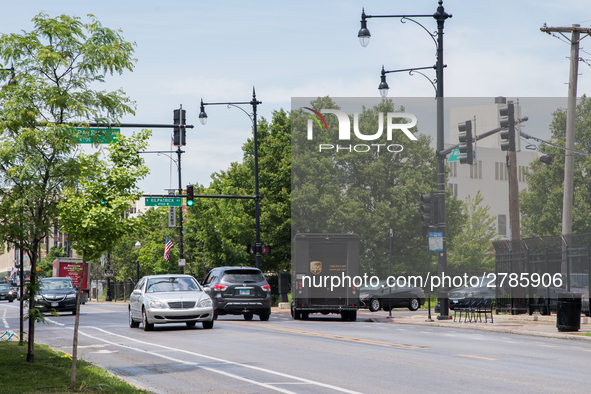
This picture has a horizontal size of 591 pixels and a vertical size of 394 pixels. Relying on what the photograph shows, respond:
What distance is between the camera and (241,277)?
2581cm

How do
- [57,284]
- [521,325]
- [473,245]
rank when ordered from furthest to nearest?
[473,245]
[57,284]
[521,325]

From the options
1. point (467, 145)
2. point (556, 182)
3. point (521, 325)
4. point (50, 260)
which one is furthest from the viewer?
point (50, 260)

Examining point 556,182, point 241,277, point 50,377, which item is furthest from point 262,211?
point 50,377

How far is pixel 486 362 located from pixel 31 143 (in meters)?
8.56

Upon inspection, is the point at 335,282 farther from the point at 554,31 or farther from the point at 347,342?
the point at 554,31

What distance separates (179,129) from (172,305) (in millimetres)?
5396

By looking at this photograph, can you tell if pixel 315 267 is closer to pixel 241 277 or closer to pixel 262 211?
pixel 241 277

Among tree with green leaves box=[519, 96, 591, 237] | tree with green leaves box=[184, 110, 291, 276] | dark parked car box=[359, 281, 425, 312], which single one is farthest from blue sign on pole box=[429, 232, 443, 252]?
tree with green leaves box=[519, 96, 591, 237]

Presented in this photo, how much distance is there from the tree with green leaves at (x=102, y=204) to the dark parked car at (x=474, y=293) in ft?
82.9

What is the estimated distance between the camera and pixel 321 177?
5503 cm

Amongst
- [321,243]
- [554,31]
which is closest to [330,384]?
[321,243]

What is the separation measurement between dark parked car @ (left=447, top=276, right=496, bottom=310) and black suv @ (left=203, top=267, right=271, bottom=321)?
1188cm

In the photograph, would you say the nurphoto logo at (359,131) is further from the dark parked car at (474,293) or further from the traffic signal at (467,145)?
the traffic signal at (467,145)

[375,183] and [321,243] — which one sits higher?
[375,183]
